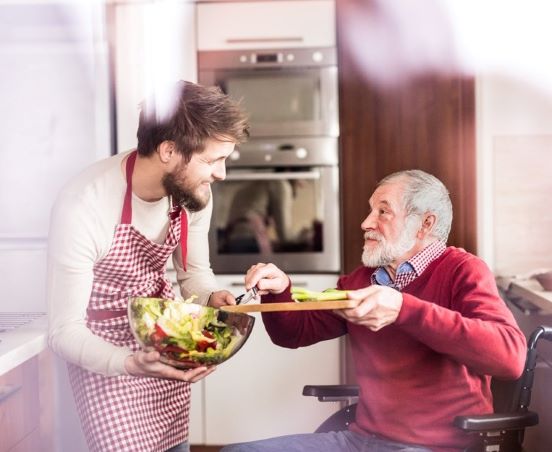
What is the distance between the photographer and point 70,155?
8.54 ft

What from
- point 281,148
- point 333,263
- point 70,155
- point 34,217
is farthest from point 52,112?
point 333,263

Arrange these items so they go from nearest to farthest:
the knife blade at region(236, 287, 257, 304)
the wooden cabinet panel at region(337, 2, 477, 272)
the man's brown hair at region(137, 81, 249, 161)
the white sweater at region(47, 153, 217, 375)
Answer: the white sweater at region(47, 153, 217, 375), the man's brown hair at region(137, 81, 249, 161), the knife blade at region(236, 287, 257, 304), the wooden cabinet panel at region(337, 2, 477, 272)

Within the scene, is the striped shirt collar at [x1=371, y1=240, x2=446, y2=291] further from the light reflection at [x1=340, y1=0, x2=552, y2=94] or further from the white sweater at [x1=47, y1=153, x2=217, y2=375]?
A: the light reflection at [x1=340, y1=0, x2=552, y2=94]

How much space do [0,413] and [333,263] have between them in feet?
5.09

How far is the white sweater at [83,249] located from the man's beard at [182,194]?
0.23ft

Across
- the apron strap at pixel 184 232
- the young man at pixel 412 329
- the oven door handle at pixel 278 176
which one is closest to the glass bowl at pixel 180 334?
the young man at pixel 412 329

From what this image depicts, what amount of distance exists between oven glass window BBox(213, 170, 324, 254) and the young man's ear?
1292mm

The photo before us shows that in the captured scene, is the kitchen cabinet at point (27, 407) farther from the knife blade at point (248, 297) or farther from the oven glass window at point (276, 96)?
the oven glass window at point (276, 96)

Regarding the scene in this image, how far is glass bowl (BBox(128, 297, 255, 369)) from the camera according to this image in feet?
3.99

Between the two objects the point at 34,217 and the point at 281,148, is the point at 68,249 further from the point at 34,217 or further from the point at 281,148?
the point at 281,148

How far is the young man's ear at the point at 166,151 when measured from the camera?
144 centimetres

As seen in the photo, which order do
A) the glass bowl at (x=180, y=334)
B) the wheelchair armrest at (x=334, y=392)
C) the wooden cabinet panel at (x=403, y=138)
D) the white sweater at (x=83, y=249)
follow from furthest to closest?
1. the wooden cabinet panel at (x=403, y=138)
2. the wheelchair armrest at (x=334, y=392)
3. the white sweater at (x=83, y=249)
4. the glass bowl at (x=180, y=334)

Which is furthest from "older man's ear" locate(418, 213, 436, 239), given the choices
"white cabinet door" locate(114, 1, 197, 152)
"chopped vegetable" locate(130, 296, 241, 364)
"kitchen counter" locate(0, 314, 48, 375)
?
"white cabinet door" locate(114, 1, 197, 152)

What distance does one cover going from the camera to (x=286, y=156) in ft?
9.02
